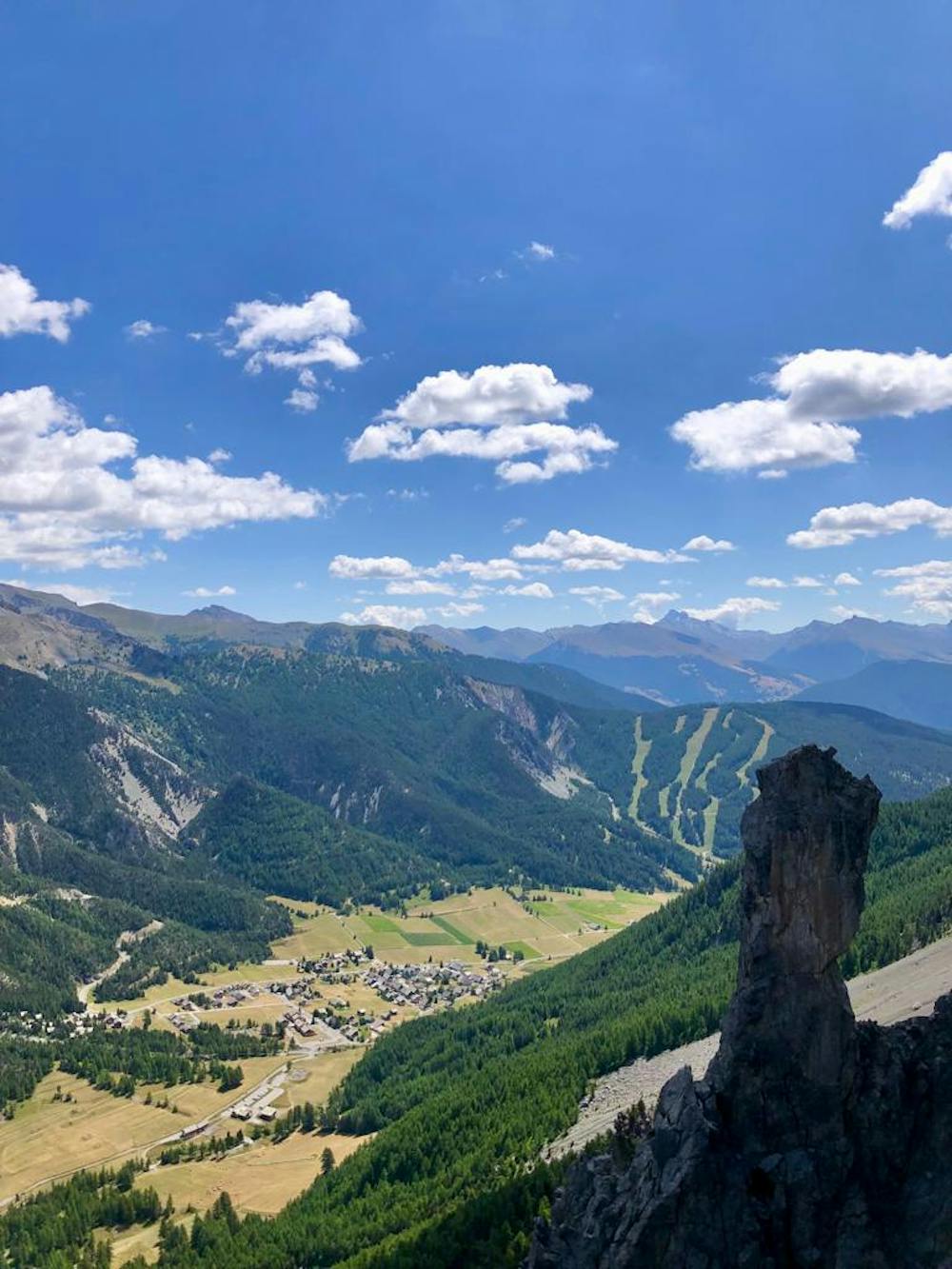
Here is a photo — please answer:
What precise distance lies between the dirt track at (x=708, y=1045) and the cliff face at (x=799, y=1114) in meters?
42.3

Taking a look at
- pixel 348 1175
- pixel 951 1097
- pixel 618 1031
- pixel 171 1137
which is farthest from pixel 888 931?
pixel 171 1137

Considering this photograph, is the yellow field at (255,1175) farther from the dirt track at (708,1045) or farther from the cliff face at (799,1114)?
the cliff face at (799,1114)

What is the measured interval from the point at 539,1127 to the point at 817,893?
84790 mm

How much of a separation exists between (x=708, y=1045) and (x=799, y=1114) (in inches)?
3260

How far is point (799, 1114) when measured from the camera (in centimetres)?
5481

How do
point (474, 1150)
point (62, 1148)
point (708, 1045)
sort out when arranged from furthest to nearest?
point (62, 1148) < point (708, 1045) < point (474, 1150)

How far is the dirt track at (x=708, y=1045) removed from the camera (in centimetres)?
10200

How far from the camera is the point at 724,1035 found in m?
58.2

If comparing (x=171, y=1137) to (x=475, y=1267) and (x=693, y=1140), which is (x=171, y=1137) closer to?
(x=475, y=1267)

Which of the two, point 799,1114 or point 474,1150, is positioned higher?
point 799,1114

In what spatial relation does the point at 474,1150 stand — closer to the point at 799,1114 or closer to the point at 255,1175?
the point at 255,1175

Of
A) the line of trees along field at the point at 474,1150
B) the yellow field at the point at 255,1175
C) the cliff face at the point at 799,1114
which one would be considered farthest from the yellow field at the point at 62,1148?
the cliff face at the point at 799,1114

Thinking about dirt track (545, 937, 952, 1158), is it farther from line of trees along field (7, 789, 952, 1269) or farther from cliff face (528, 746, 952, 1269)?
cliff face (528, 746, 952, 1269)

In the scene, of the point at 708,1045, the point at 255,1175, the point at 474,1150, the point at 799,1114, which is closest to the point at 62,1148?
the point at 255,1175
